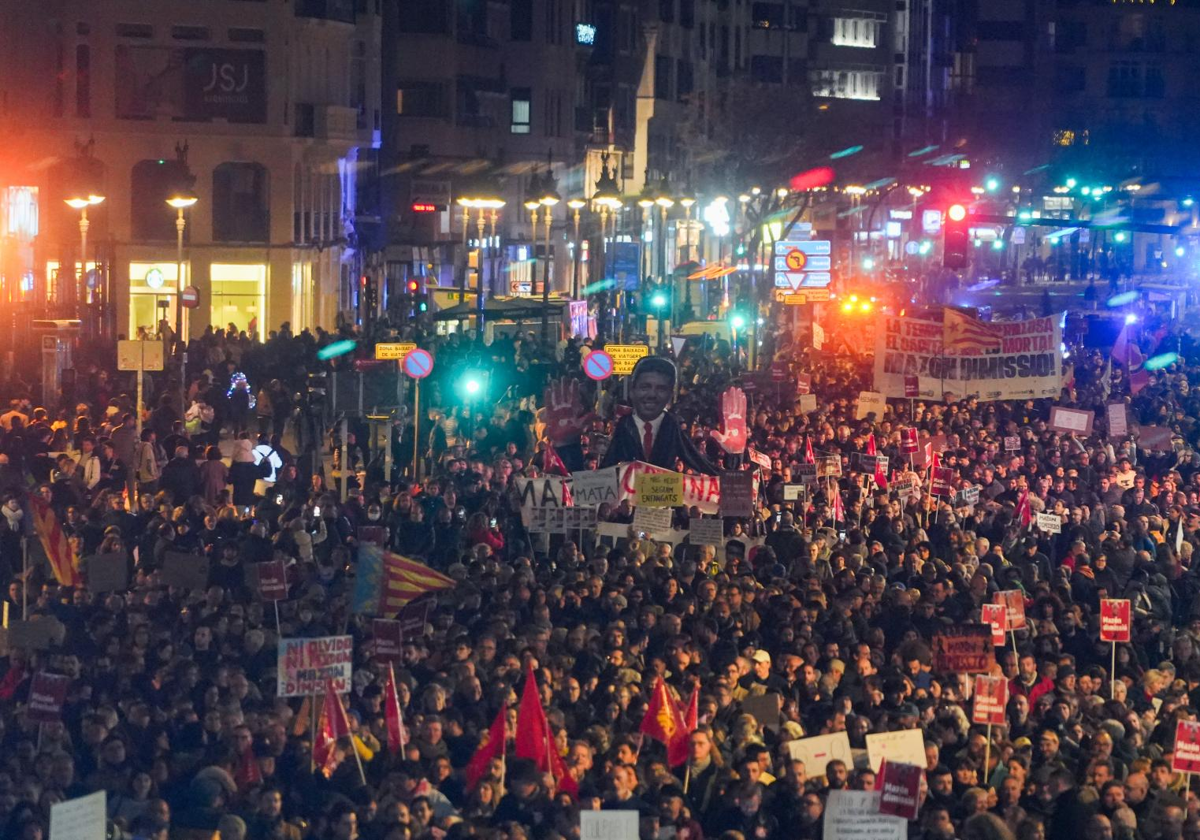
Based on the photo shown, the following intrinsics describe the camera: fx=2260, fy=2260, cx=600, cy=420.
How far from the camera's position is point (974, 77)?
130m

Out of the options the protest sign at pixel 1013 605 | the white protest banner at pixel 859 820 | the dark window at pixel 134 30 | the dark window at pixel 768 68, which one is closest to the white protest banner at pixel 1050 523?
the protest sign at pixel 1013 605

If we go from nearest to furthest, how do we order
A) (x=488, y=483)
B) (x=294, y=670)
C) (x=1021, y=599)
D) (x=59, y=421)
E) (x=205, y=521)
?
(x=294, y=670) < (x=1021, y=599) < (x=205, y=521) < (x=488, y=483) < (x=59, y=421)

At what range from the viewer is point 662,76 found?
267 feet

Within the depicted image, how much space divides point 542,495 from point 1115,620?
21.1ft

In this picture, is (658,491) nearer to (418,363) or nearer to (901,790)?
(418,363)

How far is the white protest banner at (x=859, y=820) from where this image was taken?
1207cm

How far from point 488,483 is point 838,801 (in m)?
11.5

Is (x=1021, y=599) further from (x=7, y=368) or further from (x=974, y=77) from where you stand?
(x=974, y=77)

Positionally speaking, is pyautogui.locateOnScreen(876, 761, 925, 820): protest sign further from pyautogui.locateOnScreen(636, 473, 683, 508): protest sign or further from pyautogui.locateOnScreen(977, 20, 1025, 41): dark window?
pyautogui.locateOnScreen(977, 20, 1025, 41): dark window

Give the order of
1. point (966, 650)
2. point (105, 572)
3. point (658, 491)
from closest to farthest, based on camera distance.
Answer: point (966, 650)
point (105, 572)
point (658, 491)

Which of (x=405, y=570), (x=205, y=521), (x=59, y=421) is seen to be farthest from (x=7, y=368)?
(x=405, y=570)

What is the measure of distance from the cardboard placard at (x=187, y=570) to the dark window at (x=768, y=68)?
3353 inches

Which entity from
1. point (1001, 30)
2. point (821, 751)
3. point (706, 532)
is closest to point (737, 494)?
point (706, 532)

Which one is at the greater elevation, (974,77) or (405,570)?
(974,77)
